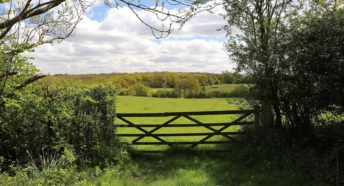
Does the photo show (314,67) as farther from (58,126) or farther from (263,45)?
(58,126)

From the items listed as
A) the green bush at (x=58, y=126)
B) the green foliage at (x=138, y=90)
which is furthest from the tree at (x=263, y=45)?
the green foliage at (x=138, y=90)

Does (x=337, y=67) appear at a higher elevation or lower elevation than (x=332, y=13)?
lower

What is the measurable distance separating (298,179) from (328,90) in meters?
2.35

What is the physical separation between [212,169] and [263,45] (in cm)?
379

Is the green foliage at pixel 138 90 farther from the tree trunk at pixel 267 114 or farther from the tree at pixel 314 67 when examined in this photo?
the tree at pixel 314 67

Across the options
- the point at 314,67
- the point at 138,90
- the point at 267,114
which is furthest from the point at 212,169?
the point at 138,90

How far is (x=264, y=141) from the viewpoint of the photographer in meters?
10.9

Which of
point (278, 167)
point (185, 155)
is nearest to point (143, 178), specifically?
point (185, 155)

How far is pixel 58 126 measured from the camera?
10.6 metres

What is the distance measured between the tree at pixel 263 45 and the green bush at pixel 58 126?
4.05 metres

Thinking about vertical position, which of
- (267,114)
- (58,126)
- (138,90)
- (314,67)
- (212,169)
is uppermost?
(314,67)

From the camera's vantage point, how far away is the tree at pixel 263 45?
36.7ft

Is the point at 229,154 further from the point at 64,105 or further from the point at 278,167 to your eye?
the point at 64,105

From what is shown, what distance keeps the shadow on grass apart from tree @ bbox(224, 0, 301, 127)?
1.76m
